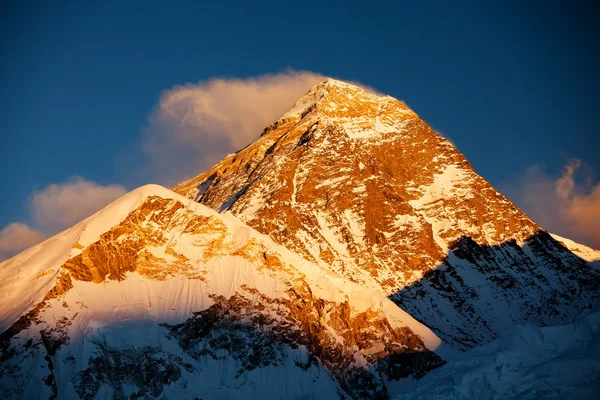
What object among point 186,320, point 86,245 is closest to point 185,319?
point 186,320

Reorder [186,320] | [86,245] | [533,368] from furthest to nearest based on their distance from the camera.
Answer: [86,245]
[186,320]
[533,368]

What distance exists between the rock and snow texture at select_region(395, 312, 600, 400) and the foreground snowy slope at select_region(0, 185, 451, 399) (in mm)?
70311

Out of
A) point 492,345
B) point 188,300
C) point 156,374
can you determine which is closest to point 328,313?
point 188,300

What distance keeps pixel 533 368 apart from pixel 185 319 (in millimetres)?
81972

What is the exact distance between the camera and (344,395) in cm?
11975

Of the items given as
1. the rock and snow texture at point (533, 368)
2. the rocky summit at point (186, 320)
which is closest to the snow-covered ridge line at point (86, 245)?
the rocky summit at point (186, 320)

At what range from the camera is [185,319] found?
120m

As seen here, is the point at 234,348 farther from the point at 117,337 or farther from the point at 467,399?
the point at 467,399

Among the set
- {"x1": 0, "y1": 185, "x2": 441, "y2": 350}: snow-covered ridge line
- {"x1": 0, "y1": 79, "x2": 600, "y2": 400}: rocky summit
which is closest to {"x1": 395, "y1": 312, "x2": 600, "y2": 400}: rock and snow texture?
{"x1": 0, "y1": 79, "x2": 600, "y2": 400}: rocky summit

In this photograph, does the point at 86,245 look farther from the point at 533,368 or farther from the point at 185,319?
the point at 533,368

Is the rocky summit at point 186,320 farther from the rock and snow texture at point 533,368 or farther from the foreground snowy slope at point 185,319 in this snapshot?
the rock and snow texture at point 533,368

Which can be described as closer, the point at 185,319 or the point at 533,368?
the point at 533,368

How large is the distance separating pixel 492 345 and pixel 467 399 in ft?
15.7

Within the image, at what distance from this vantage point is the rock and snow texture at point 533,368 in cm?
4269
